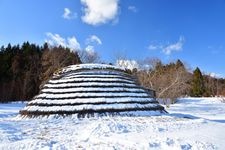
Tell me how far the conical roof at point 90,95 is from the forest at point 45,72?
63.2 ft

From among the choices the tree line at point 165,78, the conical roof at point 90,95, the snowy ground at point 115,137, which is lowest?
the snowy ground at point 115,137

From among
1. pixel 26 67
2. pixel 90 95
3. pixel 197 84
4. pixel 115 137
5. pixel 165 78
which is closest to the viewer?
pixel 115 137

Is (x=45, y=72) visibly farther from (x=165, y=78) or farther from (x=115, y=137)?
(x=115, y=137)

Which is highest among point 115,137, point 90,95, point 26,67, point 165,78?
point 26,67

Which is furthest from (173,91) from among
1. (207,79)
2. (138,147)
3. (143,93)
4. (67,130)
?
(207,79)

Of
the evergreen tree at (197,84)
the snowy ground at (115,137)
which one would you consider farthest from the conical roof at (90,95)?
the evergreen tree at (197,84)

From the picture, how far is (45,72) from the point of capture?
45000mm

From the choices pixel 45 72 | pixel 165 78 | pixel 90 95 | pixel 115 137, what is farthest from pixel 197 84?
pixel 115 137

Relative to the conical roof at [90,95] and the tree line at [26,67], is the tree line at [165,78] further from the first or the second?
the conical roof at [90,95]

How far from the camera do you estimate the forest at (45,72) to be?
39281 mm

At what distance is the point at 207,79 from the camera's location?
72875 millimetres

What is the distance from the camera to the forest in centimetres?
3928

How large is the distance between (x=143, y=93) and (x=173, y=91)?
20.7 metres

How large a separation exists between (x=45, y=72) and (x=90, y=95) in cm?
3040
